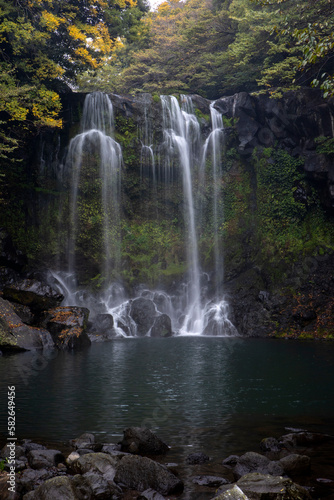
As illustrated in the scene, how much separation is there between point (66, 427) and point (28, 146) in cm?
2060

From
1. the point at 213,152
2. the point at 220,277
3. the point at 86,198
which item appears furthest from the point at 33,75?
the point at 220,277

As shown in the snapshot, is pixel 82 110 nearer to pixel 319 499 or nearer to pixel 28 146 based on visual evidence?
pixel 28 146

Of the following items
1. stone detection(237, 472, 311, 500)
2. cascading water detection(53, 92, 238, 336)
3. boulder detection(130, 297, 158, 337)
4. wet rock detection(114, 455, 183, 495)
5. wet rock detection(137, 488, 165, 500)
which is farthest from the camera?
cascading water detection(53, 92, 238, 336)

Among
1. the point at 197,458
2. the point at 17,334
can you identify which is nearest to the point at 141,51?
the point at 17,334

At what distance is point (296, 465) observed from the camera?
4887 mm

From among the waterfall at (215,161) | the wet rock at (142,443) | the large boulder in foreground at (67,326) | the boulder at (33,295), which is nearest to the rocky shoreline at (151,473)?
the wet rock at (142,443)

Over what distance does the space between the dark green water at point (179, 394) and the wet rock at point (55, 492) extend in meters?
2.05

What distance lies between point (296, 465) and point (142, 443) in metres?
2.08

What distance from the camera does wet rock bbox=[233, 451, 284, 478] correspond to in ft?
15.7

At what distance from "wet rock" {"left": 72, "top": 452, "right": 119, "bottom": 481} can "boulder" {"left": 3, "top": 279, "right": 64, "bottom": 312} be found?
45.2 feet

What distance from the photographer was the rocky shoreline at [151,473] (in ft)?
13.4

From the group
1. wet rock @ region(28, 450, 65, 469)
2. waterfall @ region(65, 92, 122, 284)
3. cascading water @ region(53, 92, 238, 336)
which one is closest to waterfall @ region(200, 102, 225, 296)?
cascading water @ region(53, 92, 238, 336)

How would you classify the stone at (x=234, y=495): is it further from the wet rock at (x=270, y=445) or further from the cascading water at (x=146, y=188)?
the cascading water at (x=146, y=188)

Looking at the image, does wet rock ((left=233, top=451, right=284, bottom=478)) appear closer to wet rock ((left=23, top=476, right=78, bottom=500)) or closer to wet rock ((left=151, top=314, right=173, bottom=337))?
wet rock ((left=23, top=476, right=78, bottom=500))
